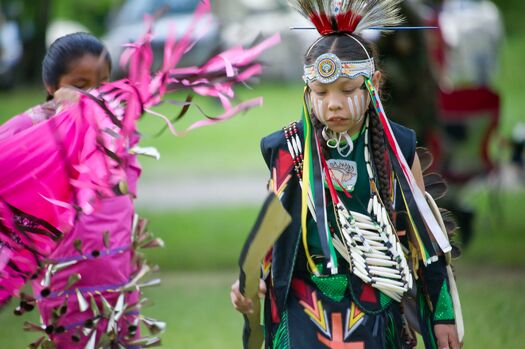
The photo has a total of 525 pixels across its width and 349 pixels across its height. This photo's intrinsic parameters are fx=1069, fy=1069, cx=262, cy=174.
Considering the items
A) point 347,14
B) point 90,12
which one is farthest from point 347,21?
point 90,12

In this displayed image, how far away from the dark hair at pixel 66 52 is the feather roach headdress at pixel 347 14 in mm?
1026

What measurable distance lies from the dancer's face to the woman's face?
1155mm

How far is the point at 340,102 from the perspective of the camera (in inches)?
158

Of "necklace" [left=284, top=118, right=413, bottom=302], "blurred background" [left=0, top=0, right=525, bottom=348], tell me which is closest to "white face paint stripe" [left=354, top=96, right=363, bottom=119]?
"necklace" [left=284, top=118, right=413, bottom=302]

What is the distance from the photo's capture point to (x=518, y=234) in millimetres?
10984

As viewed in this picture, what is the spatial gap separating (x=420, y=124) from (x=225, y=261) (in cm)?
218

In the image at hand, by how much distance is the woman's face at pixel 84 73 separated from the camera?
4.77 meters

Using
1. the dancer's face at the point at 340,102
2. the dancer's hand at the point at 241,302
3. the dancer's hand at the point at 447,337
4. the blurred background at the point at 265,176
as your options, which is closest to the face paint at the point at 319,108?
the dancer's face at the point at 340,102

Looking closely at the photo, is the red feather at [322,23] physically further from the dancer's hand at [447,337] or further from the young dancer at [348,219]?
the dancer's hand at [447,337]

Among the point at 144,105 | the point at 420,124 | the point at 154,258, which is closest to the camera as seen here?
the point at 144,105

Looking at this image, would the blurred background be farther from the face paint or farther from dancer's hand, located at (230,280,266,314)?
dancer's hand, located at (230,280,266,314)

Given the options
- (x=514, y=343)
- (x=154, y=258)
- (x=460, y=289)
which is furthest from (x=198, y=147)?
(x=514, y=343)

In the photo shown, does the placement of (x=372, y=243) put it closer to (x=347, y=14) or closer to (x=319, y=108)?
(x=319, y=108)

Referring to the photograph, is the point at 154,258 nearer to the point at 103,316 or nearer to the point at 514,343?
the point at 514,343
